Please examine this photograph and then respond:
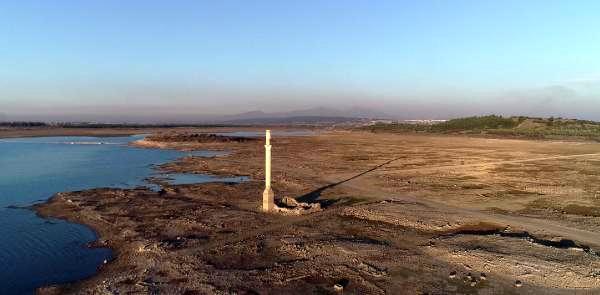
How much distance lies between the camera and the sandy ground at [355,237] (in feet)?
39.1

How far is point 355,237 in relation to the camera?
16.0 m

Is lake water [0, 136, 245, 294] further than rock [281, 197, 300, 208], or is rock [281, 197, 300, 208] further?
rock [281, 197, 300, 208]

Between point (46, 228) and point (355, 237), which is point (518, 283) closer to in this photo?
point (355, 237)

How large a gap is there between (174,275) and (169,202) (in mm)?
10454

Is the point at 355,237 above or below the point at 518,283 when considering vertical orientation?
above

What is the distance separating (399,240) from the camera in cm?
1566

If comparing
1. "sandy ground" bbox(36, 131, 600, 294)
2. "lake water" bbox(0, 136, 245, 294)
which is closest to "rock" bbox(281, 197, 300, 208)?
"sandy ground" bbox(36, 131, 600, 294)

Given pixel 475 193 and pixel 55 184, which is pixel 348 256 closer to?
pixel 475 193

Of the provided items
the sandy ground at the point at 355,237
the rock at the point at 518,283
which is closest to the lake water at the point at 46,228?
the sandy ground at the point at 355,237

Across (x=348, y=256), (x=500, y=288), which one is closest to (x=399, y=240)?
(x=348, y=256)

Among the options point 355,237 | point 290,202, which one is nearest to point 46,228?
point 290,202

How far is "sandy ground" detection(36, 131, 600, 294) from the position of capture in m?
11.9

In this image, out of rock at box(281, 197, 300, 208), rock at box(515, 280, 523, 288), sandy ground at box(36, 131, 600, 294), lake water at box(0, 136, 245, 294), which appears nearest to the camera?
rock at box(515, 280, 523, 288)

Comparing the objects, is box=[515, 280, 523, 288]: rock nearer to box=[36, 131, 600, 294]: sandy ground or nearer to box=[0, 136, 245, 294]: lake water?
box=[36, 131, 600, 294]: sandy ground
